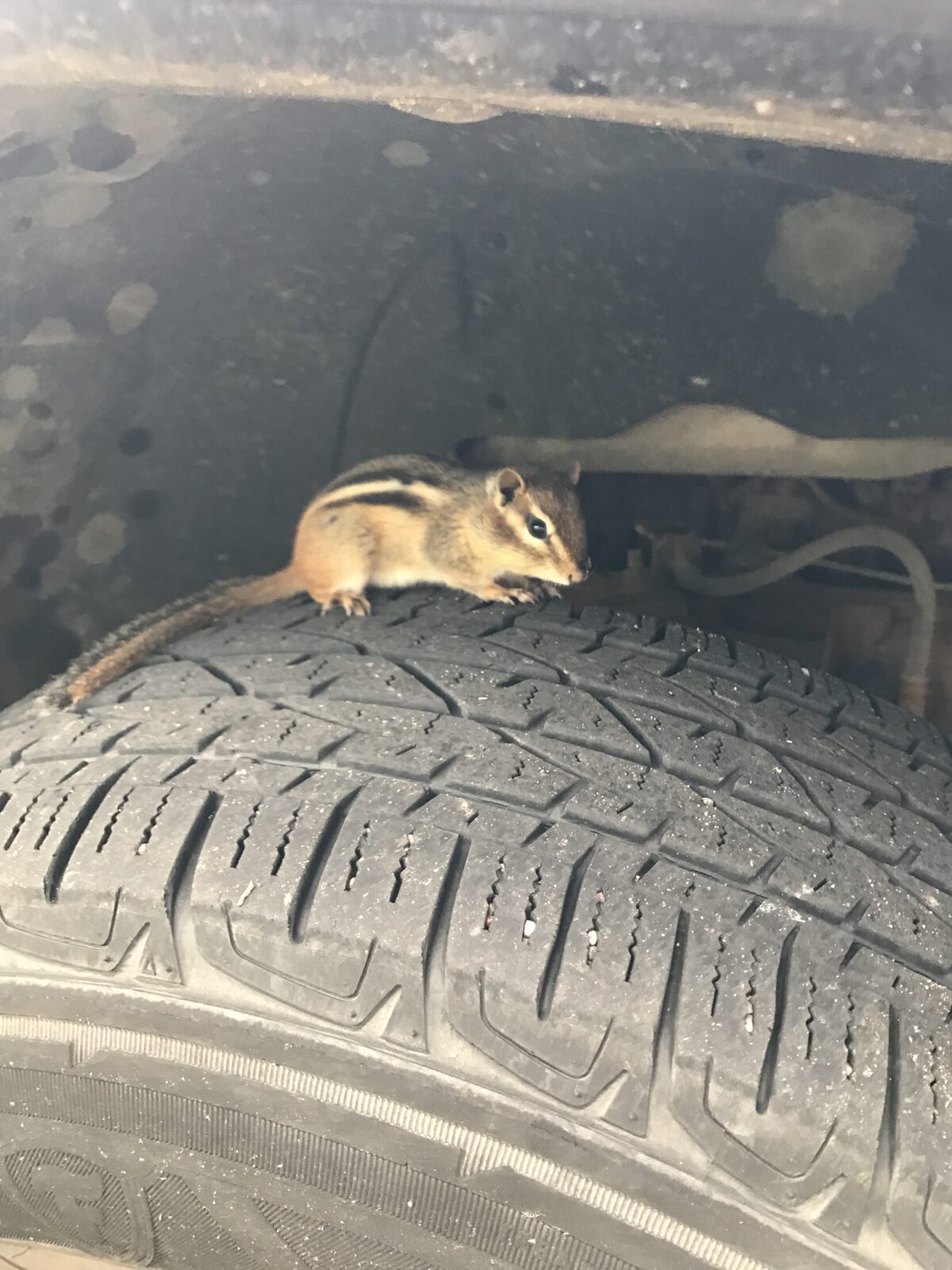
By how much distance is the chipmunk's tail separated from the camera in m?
1.95

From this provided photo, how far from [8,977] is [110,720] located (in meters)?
0.47

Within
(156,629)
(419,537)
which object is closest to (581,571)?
(419,537)

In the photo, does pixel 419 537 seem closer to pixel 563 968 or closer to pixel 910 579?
pixel 910 579

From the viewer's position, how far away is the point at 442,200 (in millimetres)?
2051

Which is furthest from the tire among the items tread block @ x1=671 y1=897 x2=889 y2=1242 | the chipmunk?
the chipmunk

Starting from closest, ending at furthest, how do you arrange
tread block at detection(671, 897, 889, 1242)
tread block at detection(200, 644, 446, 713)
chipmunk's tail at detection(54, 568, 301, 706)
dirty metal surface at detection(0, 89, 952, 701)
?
1. tread block at detection(671, 897, 889, 1242)
2. tread block at detection(200, 644, 446, 713)
3. dirty metal surface at detection(0, 89, 952, 701)
4. chipmunk's tail at detection(54, 568, 301, 706)

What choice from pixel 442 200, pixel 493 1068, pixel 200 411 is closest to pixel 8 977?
pixel 493 1068

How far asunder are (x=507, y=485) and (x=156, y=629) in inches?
34.3

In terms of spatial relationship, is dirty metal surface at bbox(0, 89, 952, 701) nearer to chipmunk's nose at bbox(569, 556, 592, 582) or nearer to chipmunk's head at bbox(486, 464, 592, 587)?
chipmunk's head at bbox(486, 464, 592, 587)

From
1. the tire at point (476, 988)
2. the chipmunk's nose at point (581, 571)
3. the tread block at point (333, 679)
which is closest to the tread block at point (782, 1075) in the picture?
the tire at point (476, 988)

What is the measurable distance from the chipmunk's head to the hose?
1.31ft

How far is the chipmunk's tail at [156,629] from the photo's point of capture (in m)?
1.95

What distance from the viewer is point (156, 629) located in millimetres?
2117

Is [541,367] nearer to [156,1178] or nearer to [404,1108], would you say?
[404,1108]
